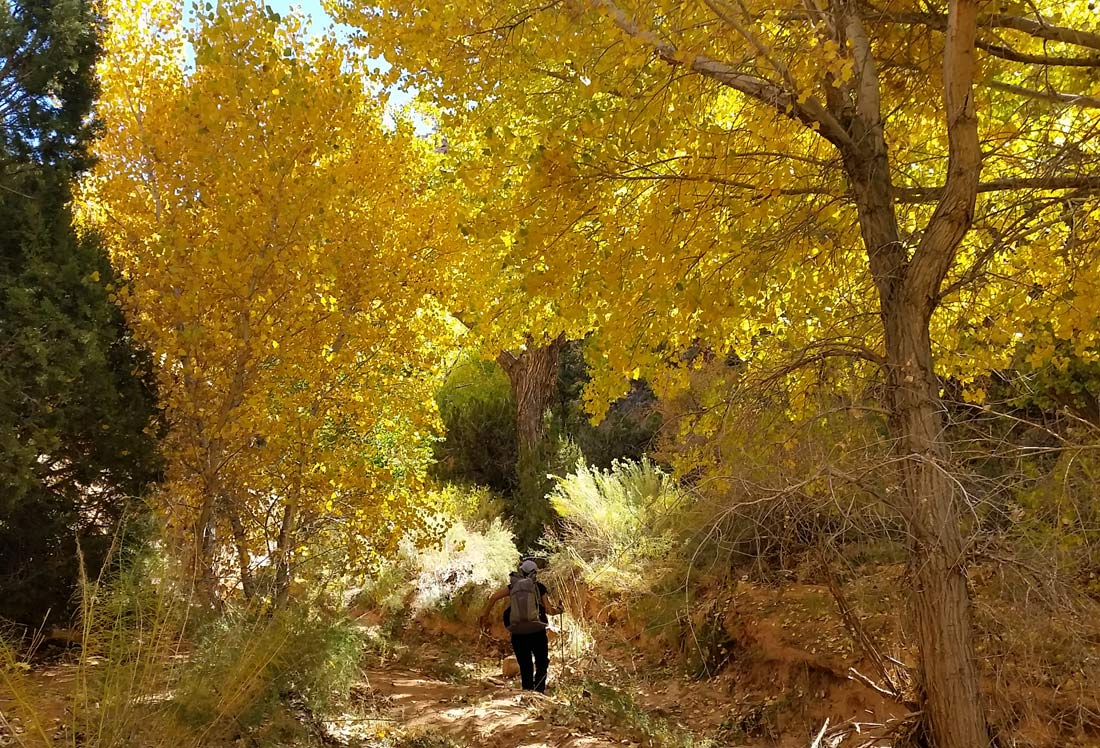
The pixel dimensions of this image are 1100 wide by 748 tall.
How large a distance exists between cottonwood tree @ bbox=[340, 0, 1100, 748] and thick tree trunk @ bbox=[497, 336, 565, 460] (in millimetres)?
9190

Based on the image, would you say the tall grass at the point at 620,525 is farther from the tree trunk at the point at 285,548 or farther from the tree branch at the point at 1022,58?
the tree branch at the point at 1022,58

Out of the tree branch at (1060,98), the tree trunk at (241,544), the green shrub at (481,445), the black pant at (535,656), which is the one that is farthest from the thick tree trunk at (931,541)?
the green shrub at (481,445)

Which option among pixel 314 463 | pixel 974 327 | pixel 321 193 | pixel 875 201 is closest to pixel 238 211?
pixel 321 193

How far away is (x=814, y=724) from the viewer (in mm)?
6820

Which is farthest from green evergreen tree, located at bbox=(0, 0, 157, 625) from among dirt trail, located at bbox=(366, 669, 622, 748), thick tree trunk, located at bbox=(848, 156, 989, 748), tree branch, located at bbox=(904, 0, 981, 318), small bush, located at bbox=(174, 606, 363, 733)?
tree branch, located at bbox=(904, 0, 981, 318)

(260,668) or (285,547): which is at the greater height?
(285,547)

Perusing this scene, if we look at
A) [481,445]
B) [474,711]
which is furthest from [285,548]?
[481,445]

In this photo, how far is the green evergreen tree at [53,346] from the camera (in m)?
5.08

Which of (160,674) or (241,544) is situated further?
(241,544)

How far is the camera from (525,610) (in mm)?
8039

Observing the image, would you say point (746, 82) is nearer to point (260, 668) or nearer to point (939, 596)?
point (939, 596)

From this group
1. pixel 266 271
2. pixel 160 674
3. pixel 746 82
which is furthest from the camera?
pixel 266 271

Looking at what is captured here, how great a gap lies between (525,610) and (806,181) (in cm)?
530

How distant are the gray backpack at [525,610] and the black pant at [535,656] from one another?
109 mm
